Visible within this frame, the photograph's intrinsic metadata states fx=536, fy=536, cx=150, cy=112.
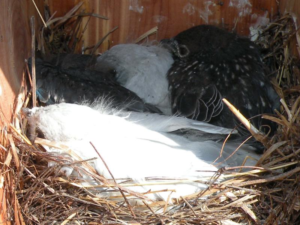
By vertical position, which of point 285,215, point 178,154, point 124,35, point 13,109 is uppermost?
point 124,35

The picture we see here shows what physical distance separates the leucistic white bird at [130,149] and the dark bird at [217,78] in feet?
0.92

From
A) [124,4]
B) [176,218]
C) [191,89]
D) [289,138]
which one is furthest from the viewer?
[124,4]

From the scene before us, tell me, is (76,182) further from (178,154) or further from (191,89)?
(191,89)

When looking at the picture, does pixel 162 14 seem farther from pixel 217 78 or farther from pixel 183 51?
pixel 217 78

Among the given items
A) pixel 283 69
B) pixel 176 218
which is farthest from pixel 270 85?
pixel 176 218

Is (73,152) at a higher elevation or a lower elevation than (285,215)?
higher

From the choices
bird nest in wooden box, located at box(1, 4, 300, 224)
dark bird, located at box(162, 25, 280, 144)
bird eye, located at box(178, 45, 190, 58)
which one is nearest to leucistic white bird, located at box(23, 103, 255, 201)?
bird nest in wooden box, located at box(1, 4, 300, 224)

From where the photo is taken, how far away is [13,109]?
73.6 inches

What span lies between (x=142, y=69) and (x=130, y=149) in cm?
68

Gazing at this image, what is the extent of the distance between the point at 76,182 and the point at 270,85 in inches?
39.5

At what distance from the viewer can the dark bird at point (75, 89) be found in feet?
6.59

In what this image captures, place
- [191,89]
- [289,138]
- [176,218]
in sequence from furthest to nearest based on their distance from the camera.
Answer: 1. [191,89]
2. [289,138]
3. [176,218]

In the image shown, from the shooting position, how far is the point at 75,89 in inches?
80.0

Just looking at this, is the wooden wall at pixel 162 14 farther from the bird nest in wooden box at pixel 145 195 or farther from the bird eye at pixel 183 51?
the bird nest in wooden box at pixel 145 195
